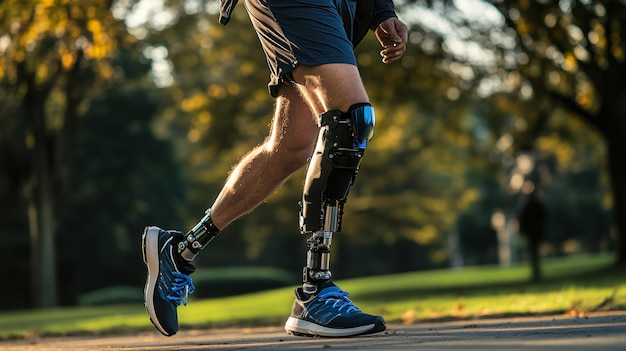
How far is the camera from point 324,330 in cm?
406

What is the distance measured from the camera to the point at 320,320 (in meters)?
4.08

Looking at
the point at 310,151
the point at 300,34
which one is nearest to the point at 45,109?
the point at 310,151

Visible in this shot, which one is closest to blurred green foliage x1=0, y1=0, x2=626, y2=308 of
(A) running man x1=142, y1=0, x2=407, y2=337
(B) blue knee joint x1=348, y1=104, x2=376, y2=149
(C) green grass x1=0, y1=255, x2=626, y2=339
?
(C) green grass x1=0, y1=255, x2=626, y2=339

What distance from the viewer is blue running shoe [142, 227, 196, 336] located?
439cm

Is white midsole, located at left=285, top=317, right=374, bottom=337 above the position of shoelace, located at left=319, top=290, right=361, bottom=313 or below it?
below

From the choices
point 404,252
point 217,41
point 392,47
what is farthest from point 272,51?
point 404,252

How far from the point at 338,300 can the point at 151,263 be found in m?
0.90

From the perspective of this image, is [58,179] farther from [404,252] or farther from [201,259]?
[404,252]

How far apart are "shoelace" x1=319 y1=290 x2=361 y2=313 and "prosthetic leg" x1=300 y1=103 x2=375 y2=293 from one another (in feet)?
0.26

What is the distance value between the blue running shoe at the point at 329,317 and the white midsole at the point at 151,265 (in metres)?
0.59

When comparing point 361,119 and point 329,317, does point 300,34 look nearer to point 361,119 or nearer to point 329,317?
point 361,119

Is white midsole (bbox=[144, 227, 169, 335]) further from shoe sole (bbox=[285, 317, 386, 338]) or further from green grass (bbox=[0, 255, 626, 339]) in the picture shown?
green grass (bbox=[0, 255, 626, 339])

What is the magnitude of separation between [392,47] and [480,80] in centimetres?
1534

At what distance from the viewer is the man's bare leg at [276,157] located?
4.38 metres
